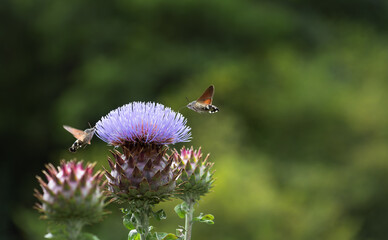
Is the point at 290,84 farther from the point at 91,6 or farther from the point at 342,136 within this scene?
the point at 91,6

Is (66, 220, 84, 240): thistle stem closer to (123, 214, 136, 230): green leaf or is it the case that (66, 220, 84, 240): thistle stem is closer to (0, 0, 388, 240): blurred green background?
(123, 214, 136, 230): green leaf

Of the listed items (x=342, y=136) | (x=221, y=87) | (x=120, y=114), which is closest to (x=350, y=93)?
(x=342, y=136)

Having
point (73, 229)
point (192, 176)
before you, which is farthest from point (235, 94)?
point (73, 229)

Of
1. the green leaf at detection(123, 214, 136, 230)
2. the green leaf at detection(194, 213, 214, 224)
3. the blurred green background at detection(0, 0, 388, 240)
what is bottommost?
the green leaf at detection(123, 214, 136, 230)

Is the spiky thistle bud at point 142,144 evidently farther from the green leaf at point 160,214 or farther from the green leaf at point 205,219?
the green leaf at point 205,219

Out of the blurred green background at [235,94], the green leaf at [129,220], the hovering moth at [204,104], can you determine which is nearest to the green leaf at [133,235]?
the green leaf at [129,220]

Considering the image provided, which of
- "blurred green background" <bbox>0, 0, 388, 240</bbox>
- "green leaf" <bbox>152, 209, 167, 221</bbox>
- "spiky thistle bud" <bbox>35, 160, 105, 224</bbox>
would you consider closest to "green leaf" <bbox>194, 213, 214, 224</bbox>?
"green leaf" <bbox>152, 209, 167, 221</bbox>

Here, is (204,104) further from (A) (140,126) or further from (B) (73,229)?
(B) (73,229)
